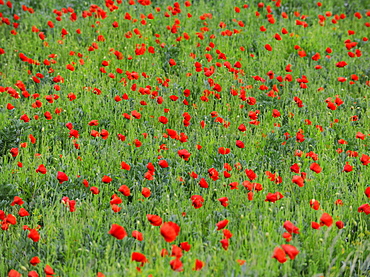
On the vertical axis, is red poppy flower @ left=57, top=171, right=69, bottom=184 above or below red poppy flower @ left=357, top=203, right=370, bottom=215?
below

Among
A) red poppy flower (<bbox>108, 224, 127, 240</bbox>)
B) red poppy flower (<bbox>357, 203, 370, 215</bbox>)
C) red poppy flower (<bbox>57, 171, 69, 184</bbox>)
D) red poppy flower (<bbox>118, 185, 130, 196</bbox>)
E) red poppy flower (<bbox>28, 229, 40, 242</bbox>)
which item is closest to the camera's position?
red poppy flower (<bbox>108, 224, 127, 240</bbox>)

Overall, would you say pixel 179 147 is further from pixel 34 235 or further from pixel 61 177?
pixel 34 235

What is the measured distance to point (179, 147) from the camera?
487 cm

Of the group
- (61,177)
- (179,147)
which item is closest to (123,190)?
(61,177)

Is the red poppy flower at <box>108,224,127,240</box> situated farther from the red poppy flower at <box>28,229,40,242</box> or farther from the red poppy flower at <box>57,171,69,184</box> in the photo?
the red poppy flower at <box>57,171,69,184</box>

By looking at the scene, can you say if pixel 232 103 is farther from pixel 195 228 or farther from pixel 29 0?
pixel 29 0

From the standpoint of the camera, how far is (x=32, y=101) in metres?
5.75

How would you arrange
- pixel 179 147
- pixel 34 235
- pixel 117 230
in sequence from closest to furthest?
pixel 117 230, pixel 34 235, pixel 179 147

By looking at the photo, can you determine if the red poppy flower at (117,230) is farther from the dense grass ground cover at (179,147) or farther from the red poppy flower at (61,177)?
the red poppy flower at (61,177)

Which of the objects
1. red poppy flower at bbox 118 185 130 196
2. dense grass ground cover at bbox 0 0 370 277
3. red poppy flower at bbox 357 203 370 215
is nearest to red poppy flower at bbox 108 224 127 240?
dense grass ground cover at bbox 0 0 370 277

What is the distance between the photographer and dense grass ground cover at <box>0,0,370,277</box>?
351 cm

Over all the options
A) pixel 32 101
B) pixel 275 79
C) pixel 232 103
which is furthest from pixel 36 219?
pixel 275 79

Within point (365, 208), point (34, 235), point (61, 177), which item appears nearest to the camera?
point (34, 235)

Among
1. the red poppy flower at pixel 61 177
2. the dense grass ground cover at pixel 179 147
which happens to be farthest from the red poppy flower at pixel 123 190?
the red poppy flower at pixel 61 177
